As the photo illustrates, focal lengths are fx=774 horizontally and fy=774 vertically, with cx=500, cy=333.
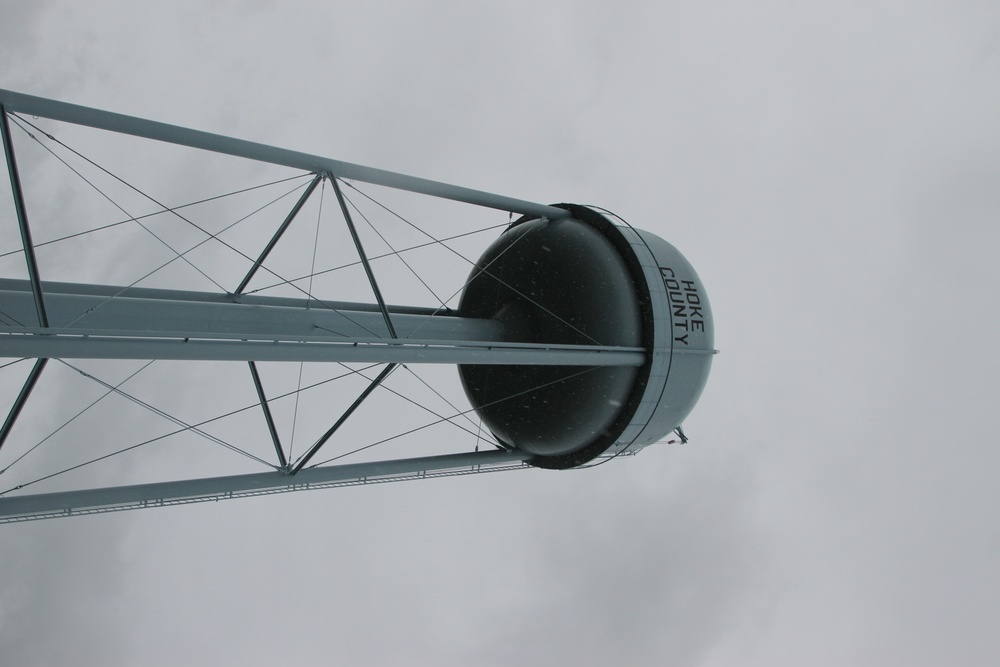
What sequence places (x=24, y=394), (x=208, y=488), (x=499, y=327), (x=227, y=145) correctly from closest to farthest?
(x=24, y=394)
(x=227, y=145)
(x=208, y=488)
(x=499, y=327)

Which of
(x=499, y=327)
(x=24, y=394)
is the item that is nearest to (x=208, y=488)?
(x=24, y=394)

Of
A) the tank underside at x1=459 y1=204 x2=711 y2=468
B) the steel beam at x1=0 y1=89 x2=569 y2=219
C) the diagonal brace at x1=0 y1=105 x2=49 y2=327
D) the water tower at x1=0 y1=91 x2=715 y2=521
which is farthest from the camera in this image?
the tank underside at x1=459 y1=204 x2=711 y2=468

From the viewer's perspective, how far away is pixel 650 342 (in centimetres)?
1375

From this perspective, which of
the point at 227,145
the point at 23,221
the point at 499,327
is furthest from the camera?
the point at 499,327

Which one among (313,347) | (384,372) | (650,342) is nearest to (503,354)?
(384,372)

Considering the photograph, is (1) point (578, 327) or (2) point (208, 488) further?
(1) point (578, 327)

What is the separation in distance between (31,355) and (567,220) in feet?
33.4

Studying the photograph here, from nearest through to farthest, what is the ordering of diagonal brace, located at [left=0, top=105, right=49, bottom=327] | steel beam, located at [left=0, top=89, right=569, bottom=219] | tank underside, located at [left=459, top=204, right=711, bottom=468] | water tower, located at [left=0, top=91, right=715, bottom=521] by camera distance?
diagonal brace, located at [left=0, top=105, right=49, bottom=327] → steel beam, located at [left=0, top=89, right=569, bottom=219] → water tower, located at [left=0, top=91, right=715, bottom=521] → tank underside, located at [left=459, top=204, right=711, bottom=468]

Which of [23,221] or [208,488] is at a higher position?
[23,221]

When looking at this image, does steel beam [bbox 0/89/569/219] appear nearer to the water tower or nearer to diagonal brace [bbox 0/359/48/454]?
the water tower

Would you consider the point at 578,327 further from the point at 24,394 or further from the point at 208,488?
the point at 24,394

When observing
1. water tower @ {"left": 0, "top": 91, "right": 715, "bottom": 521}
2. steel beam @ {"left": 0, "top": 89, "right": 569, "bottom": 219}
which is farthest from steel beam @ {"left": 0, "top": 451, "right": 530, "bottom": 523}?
steel beam @ {"left": 0, "top": 89, "right": 569, "bottom": 219}

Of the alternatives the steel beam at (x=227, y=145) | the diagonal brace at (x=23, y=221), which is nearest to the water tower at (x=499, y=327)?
the steel beam at (x=227, y=145)

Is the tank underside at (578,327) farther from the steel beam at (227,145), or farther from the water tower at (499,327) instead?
A: the steel beam at (227,145)
